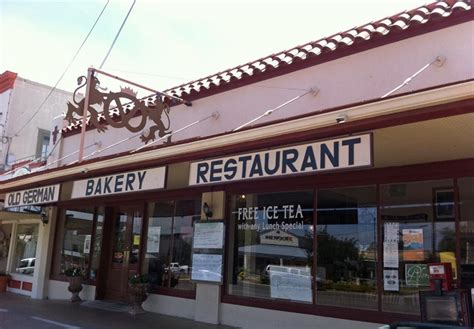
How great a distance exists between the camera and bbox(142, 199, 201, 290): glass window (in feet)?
33.8

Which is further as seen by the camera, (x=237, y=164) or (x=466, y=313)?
(x=237, y=164)

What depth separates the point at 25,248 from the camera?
616 inches

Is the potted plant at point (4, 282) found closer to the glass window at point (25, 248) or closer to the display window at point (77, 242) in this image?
the glass window at point (25, 248)

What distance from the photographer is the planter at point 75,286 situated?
12.3 meters

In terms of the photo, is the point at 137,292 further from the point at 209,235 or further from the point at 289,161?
the point at 289,161

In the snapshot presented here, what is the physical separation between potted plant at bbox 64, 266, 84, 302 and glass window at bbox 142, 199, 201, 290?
2353mm

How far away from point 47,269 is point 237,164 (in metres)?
8.91

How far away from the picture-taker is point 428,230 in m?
7.42

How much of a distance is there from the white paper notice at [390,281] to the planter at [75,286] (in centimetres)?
798

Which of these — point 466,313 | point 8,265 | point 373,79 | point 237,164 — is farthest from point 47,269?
point 466,313

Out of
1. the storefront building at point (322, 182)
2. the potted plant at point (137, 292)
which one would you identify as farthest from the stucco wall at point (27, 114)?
the potted plant at point (137, 292)

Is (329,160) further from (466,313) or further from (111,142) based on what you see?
(111,142)

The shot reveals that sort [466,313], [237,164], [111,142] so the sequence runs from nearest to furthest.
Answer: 1. [466,313]
2. [237,164]
3. [111,142]

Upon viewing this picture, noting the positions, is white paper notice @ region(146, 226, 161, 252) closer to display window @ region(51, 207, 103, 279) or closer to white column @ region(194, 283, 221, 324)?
white column @ region(194, 283, 221, 324)
